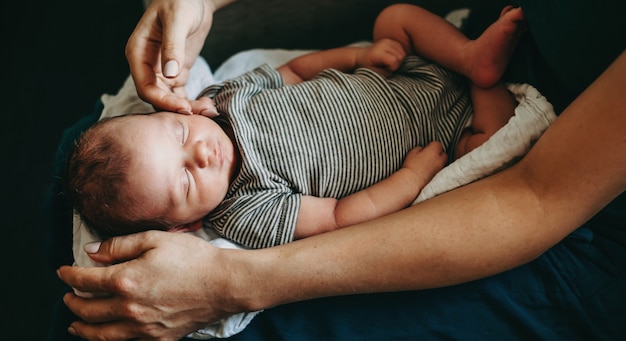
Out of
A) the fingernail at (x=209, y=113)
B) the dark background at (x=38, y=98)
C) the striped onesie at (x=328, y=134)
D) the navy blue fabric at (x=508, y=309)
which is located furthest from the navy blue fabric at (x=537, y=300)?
the dark background at (x=38, y=98)

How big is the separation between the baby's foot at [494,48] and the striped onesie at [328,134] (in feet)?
0.29

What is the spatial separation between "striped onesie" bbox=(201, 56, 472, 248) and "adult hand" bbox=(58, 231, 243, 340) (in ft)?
0.58

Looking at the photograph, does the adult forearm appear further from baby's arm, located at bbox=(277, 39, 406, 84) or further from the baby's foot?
baby's arm, located at bbox=(277, 39, 406, 84)

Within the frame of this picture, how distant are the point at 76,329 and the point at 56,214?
0.26 meters

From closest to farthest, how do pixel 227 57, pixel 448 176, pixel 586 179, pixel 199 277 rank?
1. pixel 586 179
2. pixel 199 277
3. pixel 448 176
4. pixel 227 57

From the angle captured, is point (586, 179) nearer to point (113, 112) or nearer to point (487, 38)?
point (487, 38)

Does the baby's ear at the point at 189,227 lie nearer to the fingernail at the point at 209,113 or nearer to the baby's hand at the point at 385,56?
the fingernail at the point at 209,113

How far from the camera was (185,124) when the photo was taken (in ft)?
3.53

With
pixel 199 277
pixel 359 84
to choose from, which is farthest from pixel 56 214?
pixel 359 84

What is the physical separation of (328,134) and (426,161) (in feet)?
0.70

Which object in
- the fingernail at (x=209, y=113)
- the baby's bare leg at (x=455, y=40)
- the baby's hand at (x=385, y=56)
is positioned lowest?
the fingernail at (x=209, y=113)

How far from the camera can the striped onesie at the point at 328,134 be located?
1115 millimetres

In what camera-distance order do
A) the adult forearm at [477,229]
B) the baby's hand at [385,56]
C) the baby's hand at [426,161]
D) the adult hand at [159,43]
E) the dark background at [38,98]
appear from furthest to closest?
the dark background at [38,98] < the baby's hand at [385,56] < the baby's hand at [426,161] < the adult hand at [159,43] < the adult forearm at [477,229]

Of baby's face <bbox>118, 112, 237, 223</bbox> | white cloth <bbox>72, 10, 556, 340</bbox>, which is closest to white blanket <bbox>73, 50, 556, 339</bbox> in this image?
white cloth <bbox>72, 10, 556, 340</bbox>
